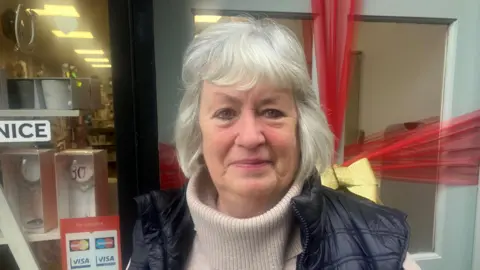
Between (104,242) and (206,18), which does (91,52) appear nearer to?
(206,18)

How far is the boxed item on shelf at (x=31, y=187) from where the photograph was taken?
1114 mm

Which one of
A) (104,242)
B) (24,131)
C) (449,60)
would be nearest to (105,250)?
(104,242)

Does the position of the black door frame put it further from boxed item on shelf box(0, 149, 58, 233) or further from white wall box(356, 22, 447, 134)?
white wall box(356, 22, 447, 134)

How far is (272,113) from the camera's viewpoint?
0.79m

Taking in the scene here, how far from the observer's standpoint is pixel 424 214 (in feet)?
5.05

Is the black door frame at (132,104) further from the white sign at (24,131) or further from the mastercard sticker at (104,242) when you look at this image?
the white sign at (24,131)

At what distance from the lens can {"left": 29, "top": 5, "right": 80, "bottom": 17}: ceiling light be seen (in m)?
1.13

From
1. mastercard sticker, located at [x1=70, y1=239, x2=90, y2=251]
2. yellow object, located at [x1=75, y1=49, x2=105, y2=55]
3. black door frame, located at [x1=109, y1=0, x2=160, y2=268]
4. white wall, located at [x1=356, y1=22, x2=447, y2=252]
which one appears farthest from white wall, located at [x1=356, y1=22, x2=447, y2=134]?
mastercard sticker, located at [x1=70, y1=239, x2=90, y2=251]

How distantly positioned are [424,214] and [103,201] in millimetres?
1232

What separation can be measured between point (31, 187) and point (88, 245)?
0.82 ft

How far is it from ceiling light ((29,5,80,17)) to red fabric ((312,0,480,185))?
2.53 feet

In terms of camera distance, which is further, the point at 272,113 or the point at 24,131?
the point at 24,131

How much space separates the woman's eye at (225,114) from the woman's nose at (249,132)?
0.02 metres

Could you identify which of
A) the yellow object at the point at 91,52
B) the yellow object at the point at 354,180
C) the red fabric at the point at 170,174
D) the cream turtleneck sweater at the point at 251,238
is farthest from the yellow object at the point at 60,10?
the yellow object at the point at 354,180
